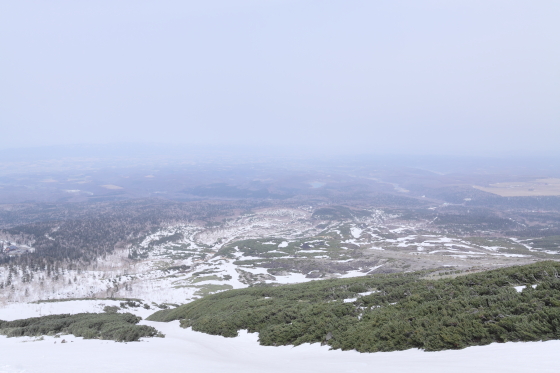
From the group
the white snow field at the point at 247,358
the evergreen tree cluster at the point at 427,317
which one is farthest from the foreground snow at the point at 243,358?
the evergreen tree cluster at the point at 427,317

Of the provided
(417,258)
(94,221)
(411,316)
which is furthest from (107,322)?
(94,221)

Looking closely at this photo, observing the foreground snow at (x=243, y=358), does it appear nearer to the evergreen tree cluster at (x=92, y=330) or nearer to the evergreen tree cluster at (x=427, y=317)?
the evergreen tree cluster at (x=427, y=317)

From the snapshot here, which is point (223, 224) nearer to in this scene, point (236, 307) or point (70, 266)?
point (70, 266)

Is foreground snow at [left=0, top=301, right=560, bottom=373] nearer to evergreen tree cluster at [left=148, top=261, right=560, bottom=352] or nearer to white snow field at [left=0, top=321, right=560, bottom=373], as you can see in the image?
white snow field at [left=0, top=321, right=560, bottom=373]

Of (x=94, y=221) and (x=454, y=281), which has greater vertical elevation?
(x=454, y=281)

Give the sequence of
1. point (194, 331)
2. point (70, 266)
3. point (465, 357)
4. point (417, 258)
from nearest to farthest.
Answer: point (465, 357), point (194, 331), point (417, 258), point (70, 266)

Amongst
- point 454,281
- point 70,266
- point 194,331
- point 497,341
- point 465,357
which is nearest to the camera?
point 465,357

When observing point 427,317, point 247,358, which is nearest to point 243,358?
point 247,358

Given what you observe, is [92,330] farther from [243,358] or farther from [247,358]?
[247,358]
